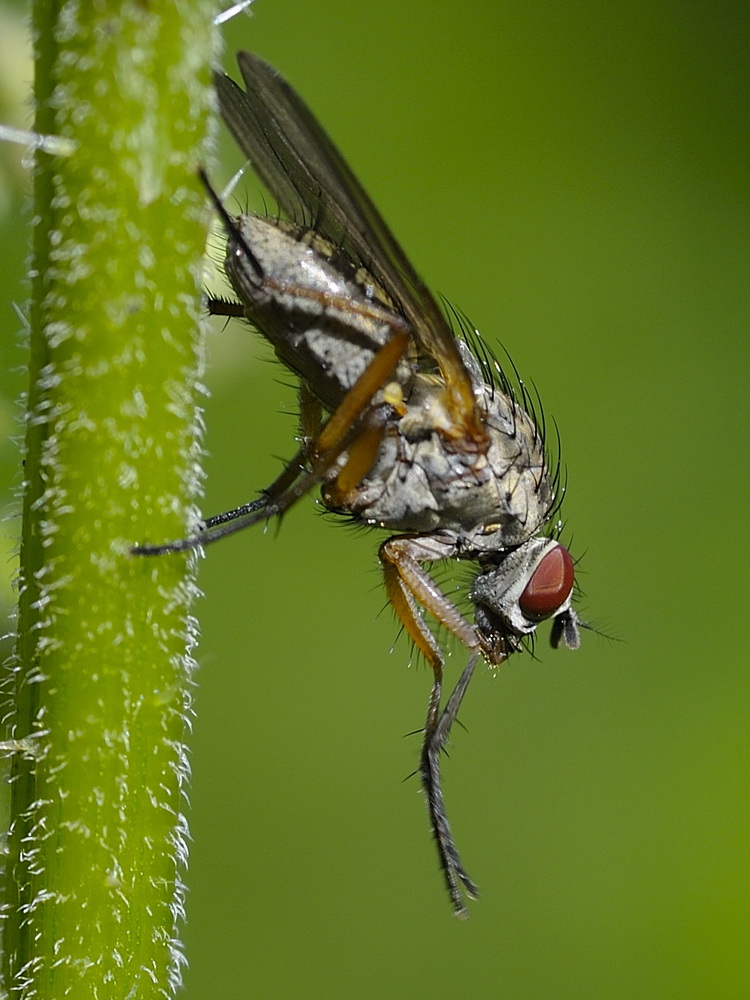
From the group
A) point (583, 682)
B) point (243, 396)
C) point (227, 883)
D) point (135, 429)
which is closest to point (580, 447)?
point (583, 682)

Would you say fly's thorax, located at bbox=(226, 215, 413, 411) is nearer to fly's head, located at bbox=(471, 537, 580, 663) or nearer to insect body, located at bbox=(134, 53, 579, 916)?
insect body, located at bbox=(134, 53, 579, 916)

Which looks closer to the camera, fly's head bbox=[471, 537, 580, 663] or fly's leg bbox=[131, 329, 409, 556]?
fly's leg bbox=[131, 329, 409, 556]

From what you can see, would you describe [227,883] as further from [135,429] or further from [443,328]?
[135,429]

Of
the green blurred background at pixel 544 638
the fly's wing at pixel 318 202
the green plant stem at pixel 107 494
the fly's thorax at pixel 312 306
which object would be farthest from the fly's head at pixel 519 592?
the green plant stem at pixel 107 494

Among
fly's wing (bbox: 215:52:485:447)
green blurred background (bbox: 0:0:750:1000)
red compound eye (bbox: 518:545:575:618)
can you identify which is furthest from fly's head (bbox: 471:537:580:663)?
green blurred background (bbox: 0:0:750:1000)

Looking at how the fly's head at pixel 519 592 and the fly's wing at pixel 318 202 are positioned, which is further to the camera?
the fly's head at pixel 519 592

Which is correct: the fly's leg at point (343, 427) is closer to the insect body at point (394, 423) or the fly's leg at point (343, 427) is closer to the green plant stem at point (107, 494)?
the insect body at point (394, 423)
